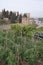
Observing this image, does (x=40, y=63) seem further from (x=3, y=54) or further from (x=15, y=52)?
(x=3, y=54)

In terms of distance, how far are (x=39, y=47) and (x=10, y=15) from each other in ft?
18.7

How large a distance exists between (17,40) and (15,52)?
68 cm

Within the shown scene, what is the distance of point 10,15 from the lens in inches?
360

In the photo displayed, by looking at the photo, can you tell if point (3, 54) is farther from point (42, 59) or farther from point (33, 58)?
point (42, 59)

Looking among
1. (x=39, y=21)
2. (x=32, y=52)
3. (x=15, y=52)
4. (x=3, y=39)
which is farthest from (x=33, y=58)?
(x=39, y=21)

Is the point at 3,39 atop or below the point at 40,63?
atop

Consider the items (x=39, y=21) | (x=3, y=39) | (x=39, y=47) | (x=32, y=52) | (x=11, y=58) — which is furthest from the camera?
(x=39, y=21)

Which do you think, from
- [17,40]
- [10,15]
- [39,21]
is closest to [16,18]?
[10,15]

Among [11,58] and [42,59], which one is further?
[42,59]

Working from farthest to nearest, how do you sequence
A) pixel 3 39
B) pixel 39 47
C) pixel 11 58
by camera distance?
pixel 3 39, pixel 39 47, pixel 11 58

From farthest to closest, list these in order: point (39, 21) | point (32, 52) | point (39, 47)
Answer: point (39, 21) → point (39, 47) → point (32, 52)

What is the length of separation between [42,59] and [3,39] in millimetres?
759

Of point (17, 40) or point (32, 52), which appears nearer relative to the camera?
point (32, 52)

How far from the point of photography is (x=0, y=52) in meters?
3.19
